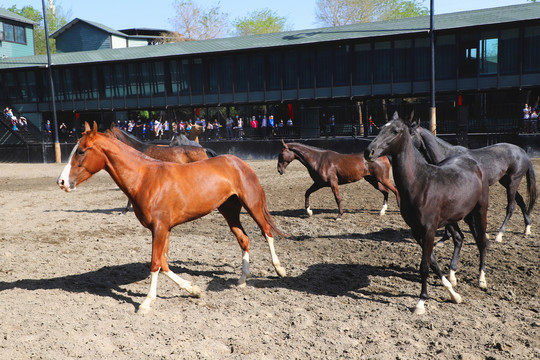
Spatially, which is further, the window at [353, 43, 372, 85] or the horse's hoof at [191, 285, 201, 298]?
the window at [353, 43, 372, 85]

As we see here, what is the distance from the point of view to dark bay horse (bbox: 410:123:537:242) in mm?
8766

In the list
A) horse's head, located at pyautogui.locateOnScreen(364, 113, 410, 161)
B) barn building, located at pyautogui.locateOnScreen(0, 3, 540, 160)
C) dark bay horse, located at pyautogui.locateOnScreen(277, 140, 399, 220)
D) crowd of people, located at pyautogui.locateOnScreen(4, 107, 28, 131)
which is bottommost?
dark bay horse, located at pyautogui.locateOnScreen(277, 140, 399, 220)

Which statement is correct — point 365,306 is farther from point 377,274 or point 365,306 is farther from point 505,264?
point 505,264

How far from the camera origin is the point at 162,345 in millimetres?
4809

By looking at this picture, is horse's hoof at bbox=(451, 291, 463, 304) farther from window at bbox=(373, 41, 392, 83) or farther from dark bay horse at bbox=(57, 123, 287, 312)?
window at bbox=(373, 41, 392, 83)

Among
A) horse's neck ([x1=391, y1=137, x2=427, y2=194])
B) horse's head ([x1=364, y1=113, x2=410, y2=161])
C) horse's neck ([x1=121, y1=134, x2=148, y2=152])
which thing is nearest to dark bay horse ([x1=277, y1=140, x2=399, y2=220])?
horse's neck ([x1=121, y1=134, x2=148, y2=152])

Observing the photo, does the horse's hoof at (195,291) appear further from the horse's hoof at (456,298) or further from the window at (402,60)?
the window at (402,60)

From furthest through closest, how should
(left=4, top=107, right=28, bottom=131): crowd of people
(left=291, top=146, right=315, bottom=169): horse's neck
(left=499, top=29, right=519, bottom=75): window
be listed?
(left=4, top=107, right=28, bottom=131): crowd of people
(left=499, top=29, right=519, bottom=75): window
(left=291, top=146, right=315, bottom=169): horse's neck

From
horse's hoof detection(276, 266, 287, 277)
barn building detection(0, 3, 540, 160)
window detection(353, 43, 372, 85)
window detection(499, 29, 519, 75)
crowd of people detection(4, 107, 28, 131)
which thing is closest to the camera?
horse's hoof detection(276, 266, 287, 277)

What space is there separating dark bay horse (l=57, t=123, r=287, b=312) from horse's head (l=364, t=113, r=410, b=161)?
6.60 feet

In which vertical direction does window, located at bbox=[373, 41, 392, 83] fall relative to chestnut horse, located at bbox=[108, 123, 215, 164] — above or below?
above

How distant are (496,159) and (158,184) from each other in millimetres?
6546

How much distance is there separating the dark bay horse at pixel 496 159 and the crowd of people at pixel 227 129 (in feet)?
67.7

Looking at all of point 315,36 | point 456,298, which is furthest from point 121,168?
point 315,36
